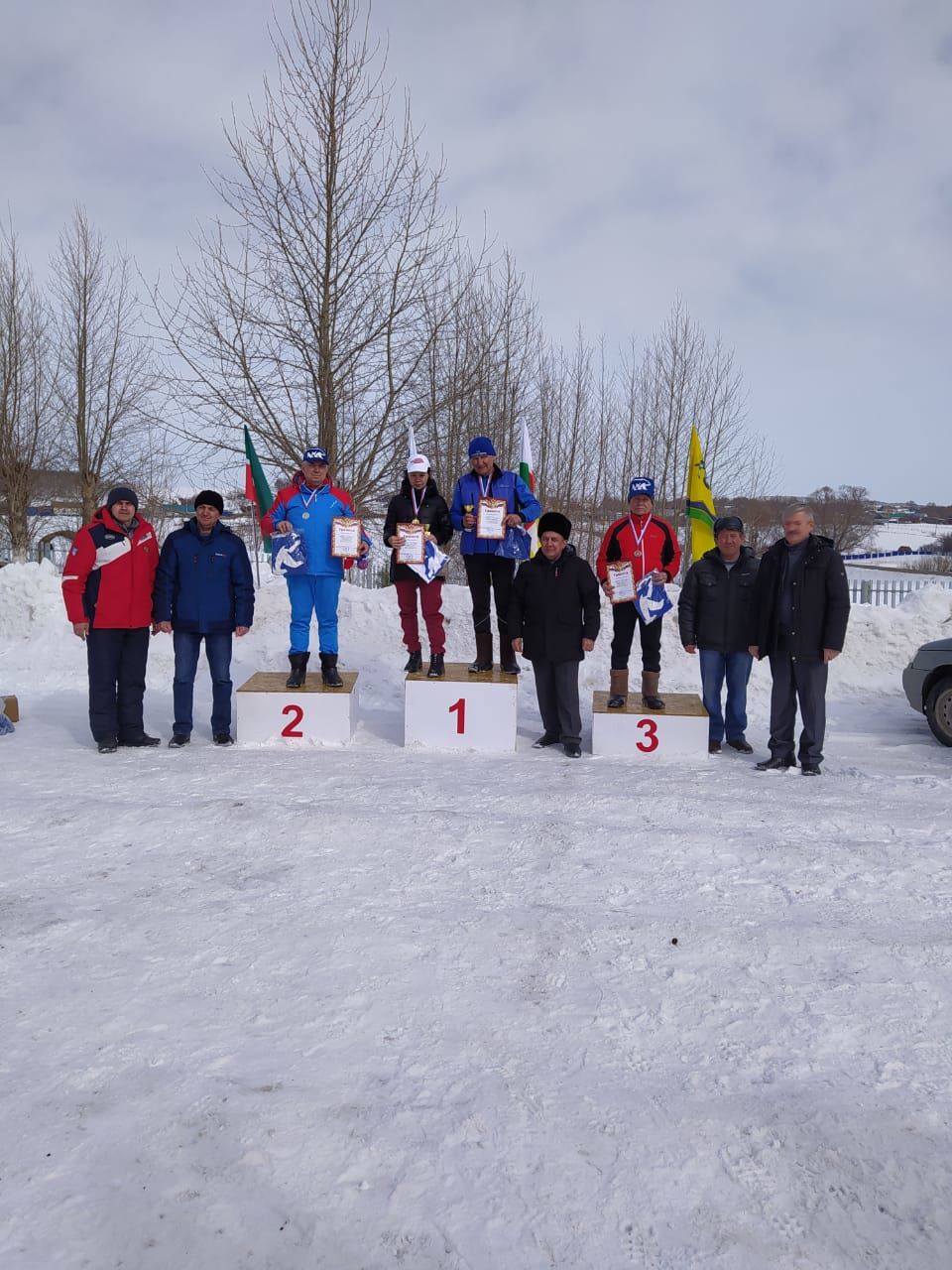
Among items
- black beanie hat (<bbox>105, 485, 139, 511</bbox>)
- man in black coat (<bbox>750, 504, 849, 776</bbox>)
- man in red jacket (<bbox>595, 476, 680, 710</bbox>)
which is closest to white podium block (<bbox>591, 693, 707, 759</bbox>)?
man in red jacket (<bbox>595, 476, 680, 710</bbox>)

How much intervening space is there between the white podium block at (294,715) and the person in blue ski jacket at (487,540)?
1.21 m

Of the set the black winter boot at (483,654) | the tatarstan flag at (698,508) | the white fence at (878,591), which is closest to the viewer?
the black winter boot at (483,654)

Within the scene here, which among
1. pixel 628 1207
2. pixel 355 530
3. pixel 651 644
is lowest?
pixel 628 1207

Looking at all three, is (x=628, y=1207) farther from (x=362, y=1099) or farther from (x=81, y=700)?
(x=81, y=700)

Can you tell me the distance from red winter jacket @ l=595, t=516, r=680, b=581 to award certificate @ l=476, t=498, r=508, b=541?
2.86ft

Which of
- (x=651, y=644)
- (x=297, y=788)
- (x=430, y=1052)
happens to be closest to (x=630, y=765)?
(x=651, y=644)

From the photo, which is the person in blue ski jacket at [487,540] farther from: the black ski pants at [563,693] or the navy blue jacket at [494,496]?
the black ski pants at [563,693]

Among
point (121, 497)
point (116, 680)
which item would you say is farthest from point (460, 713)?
point (121, 497)

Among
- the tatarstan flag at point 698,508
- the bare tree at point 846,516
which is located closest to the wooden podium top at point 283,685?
the tatarstan flag at point 698,508

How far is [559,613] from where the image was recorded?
271 inches

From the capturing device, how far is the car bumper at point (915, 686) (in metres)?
8.05

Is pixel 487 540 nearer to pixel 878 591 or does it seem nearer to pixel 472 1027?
pixel 472 1027

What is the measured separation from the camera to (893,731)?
873 cm

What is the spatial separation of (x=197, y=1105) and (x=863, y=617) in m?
11.5
